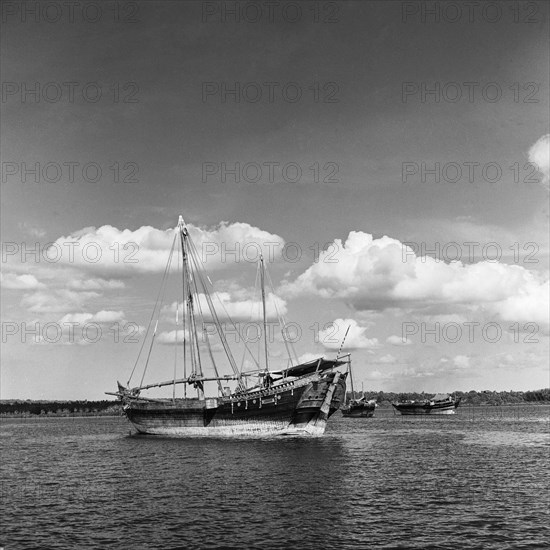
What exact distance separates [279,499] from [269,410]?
3144 cm

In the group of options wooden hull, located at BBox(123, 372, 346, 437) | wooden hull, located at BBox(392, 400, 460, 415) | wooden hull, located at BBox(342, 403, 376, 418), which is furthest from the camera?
wooden hull, located at BBox(392, 400, 460, 415)

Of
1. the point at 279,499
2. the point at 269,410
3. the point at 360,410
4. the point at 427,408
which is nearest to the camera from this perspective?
the point at 279,499

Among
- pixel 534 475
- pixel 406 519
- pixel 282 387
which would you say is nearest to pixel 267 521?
pixel 406 519

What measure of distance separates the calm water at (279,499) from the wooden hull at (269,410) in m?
6.54

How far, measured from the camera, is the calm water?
2273 cm

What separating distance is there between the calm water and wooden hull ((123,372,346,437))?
654cm

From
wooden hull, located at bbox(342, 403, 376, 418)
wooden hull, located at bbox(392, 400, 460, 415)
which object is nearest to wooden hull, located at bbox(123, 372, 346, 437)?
wooden hull, located at bbox(342, 403, 376, 418)

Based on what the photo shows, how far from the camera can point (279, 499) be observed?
29656 mm

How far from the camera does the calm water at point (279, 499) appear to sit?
2273 centimetres

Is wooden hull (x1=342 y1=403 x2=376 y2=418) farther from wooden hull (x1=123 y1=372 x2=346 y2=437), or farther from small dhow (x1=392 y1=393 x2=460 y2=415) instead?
wooden hull (x1=123 y1=372 x2=346 y2=437)

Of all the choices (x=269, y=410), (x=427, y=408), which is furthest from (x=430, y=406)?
(x=269, y=410)

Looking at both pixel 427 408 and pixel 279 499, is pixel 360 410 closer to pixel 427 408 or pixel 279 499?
pixel 427 408

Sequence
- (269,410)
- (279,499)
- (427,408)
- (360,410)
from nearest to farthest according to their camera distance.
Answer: (279,499)
(269,410)
(360,410)
(427,408)

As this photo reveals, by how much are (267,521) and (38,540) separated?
899 cm
